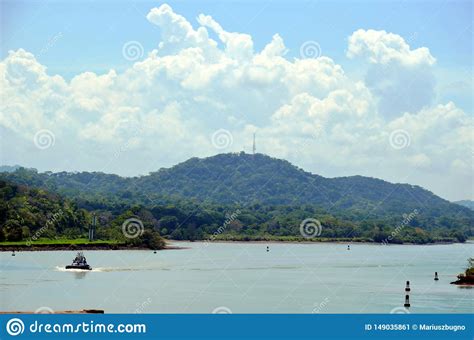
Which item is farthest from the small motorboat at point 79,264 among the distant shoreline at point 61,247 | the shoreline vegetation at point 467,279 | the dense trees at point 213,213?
the dense trees at point 213,213

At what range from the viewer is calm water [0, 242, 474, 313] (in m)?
34.8

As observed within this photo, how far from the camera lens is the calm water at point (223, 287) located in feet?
114

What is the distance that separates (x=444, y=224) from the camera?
160750 mm

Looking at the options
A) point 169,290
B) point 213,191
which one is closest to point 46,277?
point 169,290

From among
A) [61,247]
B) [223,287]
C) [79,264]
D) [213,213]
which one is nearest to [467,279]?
[223,287]

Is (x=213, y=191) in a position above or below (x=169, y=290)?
above

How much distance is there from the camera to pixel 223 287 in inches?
1732

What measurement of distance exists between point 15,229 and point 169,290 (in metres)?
43.8

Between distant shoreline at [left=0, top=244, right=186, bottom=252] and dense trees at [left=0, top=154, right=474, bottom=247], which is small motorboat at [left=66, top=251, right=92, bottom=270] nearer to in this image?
distant shoreline at [left=0, top=244, right=186, bottom=252]

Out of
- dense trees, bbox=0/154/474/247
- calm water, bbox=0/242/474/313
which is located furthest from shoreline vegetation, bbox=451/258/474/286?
dense trees, bbox=0/154/474/247

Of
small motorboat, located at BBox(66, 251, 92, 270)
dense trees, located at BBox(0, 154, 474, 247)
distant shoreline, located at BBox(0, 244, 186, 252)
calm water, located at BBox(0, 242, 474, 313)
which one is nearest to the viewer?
calm water, located at BBox(0, 242, 474, 313)

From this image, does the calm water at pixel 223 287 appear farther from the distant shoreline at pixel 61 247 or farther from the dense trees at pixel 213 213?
the dense trees at pixel 213 213

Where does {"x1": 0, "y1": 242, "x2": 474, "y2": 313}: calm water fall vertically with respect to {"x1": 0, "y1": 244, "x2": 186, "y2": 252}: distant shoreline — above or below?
below
